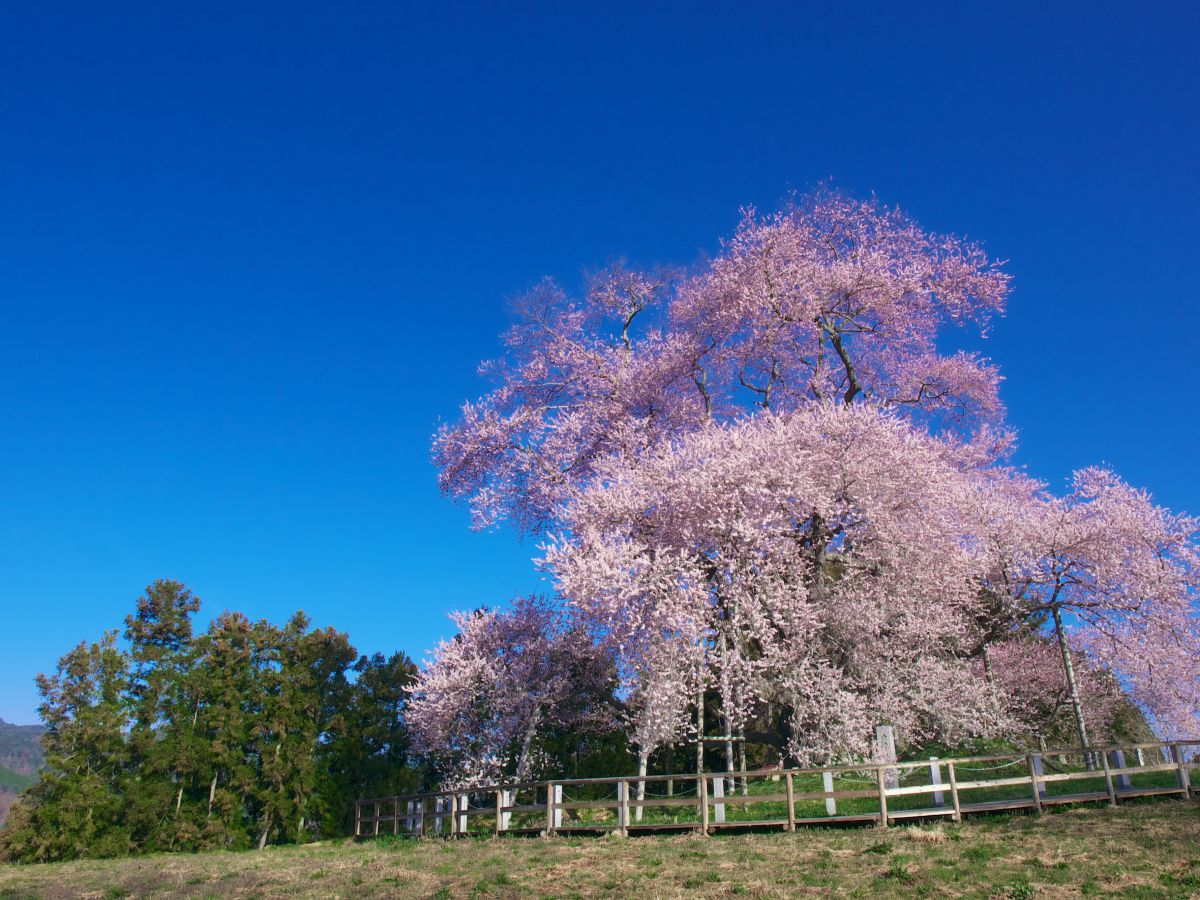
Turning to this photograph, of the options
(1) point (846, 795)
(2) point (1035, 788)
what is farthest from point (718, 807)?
(2) point (1035, 788)

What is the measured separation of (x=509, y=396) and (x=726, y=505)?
11928 mm

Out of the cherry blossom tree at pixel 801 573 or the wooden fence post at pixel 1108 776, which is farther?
the cherry blossom tree at pixel 801 573

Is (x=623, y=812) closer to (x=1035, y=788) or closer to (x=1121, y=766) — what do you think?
(x=1035, y=788)

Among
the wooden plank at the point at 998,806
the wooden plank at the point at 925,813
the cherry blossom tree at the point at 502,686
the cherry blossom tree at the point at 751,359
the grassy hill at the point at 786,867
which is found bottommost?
the grassy hill at the point at 786,867

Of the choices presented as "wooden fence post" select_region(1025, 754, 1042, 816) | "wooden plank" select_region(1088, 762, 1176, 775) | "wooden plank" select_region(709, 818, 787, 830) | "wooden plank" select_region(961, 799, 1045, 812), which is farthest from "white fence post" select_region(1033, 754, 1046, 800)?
"wooden plank" select_region(709, 818, 787, 830)

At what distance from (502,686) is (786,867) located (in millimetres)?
13778

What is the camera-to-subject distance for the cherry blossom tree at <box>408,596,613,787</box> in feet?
82.9

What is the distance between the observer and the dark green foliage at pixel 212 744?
96.4 ft

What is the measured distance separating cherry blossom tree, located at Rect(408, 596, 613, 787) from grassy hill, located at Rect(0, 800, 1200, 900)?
278 inches

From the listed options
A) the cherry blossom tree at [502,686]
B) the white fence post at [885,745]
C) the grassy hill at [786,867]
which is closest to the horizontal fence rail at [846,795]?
the white fence post at [885,745]

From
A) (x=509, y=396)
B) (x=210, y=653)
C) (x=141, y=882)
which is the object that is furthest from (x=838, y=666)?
(x=210, y=653)

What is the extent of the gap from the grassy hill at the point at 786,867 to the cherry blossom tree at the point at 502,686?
7071 millimetres

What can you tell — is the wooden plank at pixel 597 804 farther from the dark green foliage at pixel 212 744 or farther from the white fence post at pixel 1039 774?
the dark green foliage at pixel 212 744

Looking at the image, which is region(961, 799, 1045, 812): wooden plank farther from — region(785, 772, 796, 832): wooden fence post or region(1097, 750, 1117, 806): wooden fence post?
region(785, 772, 796, 832): wooden fence post
